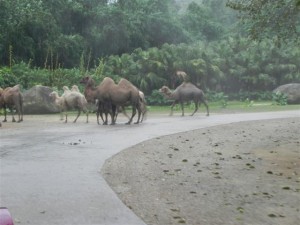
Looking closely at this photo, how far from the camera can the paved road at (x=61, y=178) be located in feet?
22.4

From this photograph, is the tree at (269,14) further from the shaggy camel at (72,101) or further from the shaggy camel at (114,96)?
the shaggy camel at (72,101)

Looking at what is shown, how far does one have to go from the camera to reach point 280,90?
41.2 metres

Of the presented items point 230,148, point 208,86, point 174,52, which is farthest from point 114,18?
point 230,148

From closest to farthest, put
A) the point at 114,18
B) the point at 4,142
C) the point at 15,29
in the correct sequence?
the point at 4,142
the point at 15,29
the point at 114,18

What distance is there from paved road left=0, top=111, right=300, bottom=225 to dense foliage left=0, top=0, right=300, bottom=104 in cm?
1629

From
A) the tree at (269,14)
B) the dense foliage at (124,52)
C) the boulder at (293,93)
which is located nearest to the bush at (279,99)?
the boulder at (293,93)

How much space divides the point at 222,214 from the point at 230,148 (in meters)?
7.10

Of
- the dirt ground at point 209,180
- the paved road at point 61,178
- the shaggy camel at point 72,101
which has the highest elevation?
the shaggy camel at point 72,101

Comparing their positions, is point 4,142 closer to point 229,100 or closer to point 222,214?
point 222,214

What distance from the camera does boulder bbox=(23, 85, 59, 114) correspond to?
2748cm

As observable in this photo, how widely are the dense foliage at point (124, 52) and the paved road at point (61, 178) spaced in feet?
53.5

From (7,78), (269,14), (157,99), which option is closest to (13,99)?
(7,78)

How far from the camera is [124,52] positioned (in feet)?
148

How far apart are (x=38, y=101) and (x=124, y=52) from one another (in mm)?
18333
